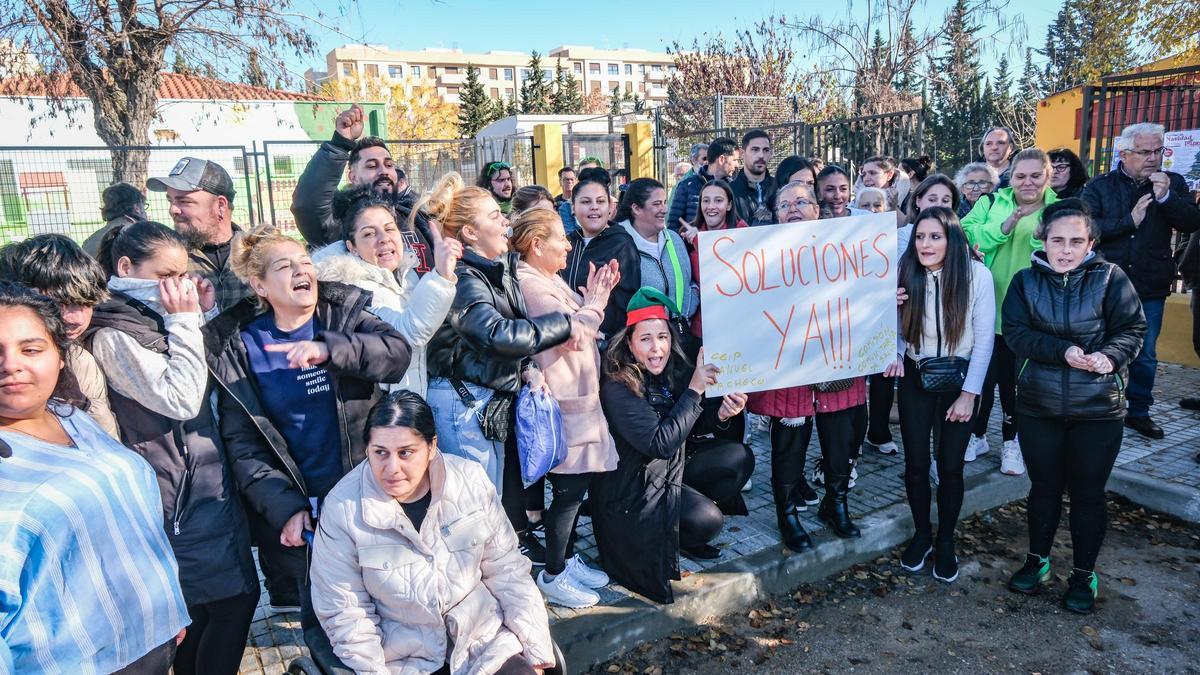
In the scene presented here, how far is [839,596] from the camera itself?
4.00m

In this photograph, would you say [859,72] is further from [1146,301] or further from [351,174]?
[351,174]

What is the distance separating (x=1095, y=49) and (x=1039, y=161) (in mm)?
14657

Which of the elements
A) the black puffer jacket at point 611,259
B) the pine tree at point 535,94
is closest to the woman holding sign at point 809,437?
the black puffer jacket at point 611,259

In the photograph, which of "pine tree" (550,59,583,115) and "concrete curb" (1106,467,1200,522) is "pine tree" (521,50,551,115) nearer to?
"pine tree" (550,59,583,115)

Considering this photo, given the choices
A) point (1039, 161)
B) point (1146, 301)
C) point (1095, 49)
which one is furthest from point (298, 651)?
point (1095, 49)

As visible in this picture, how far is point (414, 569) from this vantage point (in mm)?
2617

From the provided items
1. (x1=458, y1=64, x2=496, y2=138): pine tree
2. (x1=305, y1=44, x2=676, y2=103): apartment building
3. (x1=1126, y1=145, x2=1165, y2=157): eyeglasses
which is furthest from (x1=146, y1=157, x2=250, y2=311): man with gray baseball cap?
(x1=305, y1=44, x2=676, y2=103): apartment building

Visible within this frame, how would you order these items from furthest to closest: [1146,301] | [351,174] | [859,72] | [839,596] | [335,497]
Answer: [859,72]
[1146,301]
[351,174]
[839,596]
[335,497]

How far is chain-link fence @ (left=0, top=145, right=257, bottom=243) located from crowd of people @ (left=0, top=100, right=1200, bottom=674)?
573 cm

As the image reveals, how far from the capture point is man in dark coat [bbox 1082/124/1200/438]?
558 centimetres

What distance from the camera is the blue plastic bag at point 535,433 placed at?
3.39 metres

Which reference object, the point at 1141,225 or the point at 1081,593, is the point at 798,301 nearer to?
the point at 1081,593

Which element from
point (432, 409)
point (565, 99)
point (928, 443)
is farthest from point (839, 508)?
point (565, 99)

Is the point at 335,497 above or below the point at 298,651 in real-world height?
above
